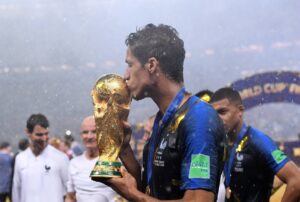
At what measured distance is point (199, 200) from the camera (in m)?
2.65

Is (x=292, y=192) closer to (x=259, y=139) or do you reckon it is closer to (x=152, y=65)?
(x=259, y=139)

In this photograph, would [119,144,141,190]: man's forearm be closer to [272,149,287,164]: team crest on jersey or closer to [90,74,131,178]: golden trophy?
[90,74,131,178]: golden trophy

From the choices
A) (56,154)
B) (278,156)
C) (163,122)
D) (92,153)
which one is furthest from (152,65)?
(56,154)

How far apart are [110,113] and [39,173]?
13.0ft

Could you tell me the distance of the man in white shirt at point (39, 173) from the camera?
21.5 feet

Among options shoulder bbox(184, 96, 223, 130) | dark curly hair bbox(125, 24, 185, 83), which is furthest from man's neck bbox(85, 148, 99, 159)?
shoulder bbox(184, 96, 223, 130)

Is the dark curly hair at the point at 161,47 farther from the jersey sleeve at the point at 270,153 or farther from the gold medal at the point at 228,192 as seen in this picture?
the gold medal at the point at 228,192

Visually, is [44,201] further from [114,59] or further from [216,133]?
[114,59]

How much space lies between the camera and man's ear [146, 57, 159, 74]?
113 inches

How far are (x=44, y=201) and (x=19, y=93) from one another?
1618 inches

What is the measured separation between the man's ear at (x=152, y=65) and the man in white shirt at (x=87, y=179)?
2.82 m

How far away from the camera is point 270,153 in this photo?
4234 mm

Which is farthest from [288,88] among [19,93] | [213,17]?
[213,17]

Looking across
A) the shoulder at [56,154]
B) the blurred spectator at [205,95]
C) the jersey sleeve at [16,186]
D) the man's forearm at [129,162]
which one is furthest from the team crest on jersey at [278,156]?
the jersey sleeve at [16,186]
